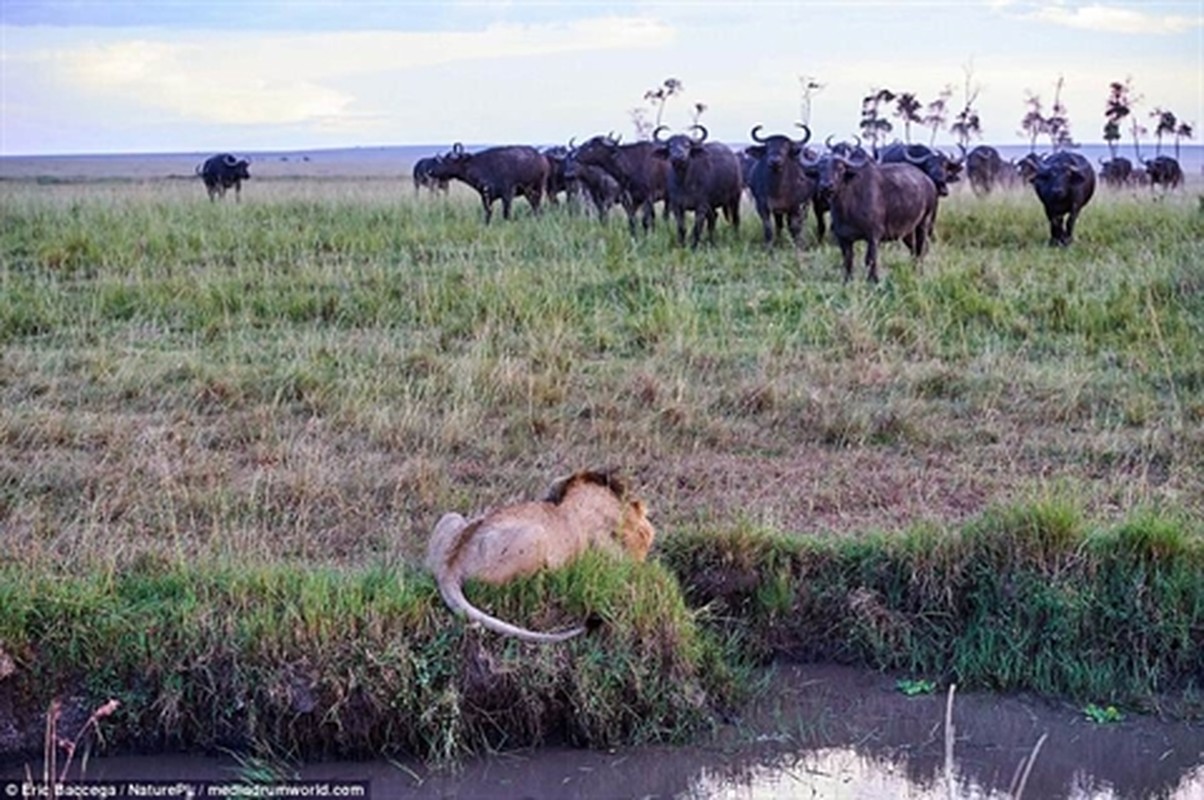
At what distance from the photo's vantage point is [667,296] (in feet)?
36.4

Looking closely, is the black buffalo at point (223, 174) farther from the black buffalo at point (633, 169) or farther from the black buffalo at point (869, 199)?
the black buffalo at point (869, 199)

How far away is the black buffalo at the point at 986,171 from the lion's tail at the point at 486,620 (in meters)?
20.8

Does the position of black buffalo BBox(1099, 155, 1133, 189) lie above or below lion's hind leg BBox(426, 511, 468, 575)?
above

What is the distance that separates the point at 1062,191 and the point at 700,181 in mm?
3675

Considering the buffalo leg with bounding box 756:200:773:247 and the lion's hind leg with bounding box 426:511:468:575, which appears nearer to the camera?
the lion's hind leg with bounding box 426:511:468:575

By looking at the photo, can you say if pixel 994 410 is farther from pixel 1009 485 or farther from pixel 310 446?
pixel 310 446

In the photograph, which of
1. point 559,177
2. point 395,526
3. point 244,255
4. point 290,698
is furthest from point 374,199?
point 290,698

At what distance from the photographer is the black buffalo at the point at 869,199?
523 inches

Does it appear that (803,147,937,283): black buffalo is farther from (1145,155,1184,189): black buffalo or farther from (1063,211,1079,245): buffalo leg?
(1145,155,1184,189): black buffalo

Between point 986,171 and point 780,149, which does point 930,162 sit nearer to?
point 780,149

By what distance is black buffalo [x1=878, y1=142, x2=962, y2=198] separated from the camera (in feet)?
54.3

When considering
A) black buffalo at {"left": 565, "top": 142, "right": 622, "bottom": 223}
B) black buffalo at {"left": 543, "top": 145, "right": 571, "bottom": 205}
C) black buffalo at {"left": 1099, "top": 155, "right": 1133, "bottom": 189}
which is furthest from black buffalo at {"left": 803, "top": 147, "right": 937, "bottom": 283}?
black buffalo at {"left": 1099, "top": 155, "right": 1133, "bottom": 189}

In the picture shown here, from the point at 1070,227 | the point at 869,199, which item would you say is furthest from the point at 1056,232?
the point at 869,199

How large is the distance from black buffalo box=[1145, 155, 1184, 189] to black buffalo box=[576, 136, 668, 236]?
12422mm
